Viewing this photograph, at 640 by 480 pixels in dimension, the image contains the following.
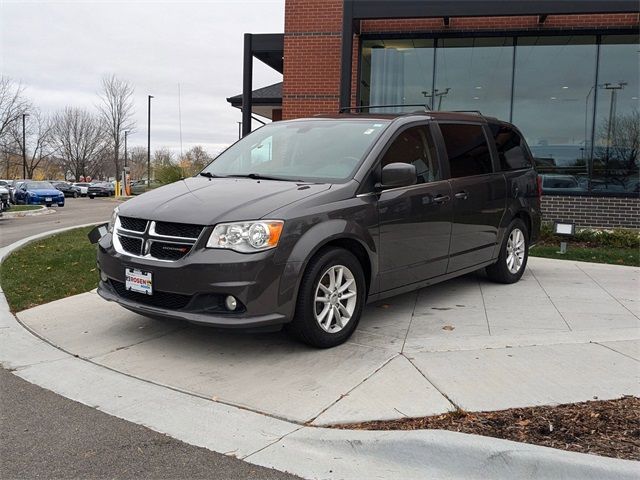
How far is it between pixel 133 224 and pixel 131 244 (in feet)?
0.52

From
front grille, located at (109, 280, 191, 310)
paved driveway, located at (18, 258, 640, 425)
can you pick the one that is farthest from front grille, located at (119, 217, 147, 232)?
paved driveway, located at (18, 258, 640, 425)

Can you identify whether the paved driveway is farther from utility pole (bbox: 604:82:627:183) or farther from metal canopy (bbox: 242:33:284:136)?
metal canopy (bbox: 242:33:284:136)

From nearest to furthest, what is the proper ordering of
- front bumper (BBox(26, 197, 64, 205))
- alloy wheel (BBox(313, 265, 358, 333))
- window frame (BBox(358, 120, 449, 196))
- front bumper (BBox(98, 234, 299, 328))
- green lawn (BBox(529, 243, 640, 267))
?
front bumper (BBox(98, 234, 299, 328))
alloy wheel (BBox(313, 265, 358, 333))
window frame (BBox(358, 120, 449, 196))
green lawn (BBox(529, 243, 640, 267))
front bumper (BBox(26, 197, 64, 205))

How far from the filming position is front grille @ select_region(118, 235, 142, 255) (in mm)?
4520

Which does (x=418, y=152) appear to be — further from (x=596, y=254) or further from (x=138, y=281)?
(x=596, y=254)

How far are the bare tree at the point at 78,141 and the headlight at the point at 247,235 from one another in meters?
73.1

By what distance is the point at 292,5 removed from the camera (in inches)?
488

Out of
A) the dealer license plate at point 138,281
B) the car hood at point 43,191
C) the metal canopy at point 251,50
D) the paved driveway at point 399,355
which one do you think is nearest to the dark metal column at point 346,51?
the metal canopy at point 251,50

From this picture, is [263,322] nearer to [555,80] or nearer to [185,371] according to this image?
[185,371]

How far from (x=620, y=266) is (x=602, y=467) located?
6.29 metres

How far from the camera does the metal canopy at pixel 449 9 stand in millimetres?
10195

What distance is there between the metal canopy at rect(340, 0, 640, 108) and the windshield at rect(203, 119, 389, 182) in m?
5.43

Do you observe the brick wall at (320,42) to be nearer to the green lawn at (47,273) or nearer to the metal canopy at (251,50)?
the metal canopy at (251,50)

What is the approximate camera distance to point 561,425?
3314 millimetres
